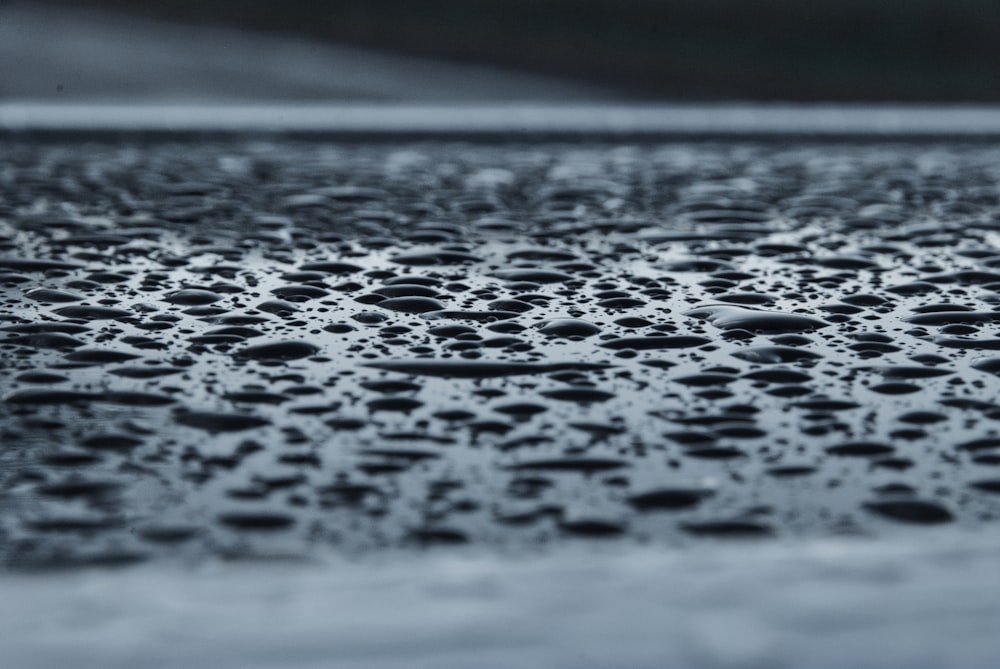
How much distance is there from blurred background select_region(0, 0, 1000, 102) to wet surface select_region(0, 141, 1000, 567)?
321 inches

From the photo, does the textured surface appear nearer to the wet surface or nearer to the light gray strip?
Answer: the wet surface

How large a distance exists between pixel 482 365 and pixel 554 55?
36.4 feet

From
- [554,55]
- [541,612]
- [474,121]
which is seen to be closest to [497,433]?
[541,612]

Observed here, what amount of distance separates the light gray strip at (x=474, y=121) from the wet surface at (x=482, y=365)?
1.01ft

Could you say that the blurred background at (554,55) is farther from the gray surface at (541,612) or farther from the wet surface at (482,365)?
the gray surface at (541,612)

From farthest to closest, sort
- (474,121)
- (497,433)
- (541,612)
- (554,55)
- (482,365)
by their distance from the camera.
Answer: (554,55), (474,121), (482,365), (497,433), (541,612)

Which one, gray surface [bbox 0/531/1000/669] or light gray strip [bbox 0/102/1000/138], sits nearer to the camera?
gray surface [bbox 0/531/1000/669]

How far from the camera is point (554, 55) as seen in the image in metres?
11.5

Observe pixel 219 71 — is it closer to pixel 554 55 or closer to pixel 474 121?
pixel 554 55

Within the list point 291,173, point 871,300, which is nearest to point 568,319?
point 871,300

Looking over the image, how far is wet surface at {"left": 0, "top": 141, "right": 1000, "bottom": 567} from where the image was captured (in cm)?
57

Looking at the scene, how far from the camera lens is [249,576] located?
0.49 meters

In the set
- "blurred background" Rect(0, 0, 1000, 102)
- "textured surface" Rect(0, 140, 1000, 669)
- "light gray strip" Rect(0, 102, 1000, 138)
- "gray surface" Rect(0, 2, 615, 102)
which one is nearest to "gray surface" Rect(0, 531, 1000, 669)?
"textured surface" Rect(0, 140, 1000, 669)

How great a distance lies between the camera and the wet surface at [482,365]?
568mm
